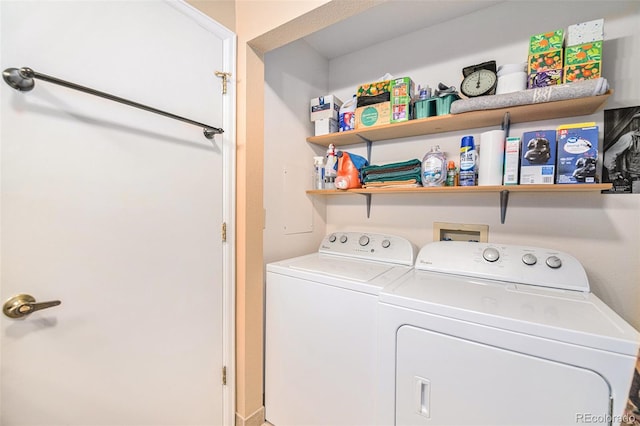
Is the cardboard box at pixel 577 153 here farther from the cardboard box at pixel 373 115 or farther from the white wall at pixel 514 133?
the cardboard box at pixel 373 115

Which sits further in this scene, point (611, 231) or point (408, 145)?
point (408, 145)

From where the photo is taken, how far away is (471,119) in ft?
4.89

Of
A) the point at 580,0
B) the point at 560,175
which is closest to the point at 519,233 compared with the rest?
the point at 560,175

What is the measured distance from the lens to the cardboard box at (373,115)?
170cm

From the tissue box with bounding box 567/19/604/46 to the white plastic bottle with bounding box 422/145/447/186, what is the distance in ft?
2.43

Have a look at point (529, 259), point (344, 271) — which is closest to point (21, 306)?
point (344, 271)

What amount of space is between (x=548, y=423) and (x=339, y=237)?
136 centimetres

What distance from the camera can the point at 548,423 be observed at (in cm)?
84

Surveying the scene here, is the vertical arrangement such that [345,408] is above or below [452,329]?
below

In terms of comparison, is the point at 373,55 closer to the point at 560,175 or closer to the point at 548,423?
the point at 560,175

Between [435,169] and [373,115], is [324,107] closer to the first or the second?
[373,115]

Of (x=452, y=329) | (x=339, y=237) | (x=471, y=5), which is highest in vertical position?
(x=471, y=5)

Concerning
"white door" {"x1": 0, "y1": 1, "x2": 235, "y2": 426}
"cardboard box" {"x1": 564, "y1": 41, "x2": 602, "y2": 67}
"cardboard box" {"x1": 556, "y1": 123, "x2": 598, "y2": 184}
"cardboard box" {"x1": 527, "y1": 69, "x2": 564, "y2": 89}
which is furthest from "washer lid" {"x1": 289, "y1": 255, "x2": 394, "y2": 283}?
"cardboard box" {"x1": 564, "y1": 41, "x2": 602, "y2": 67}

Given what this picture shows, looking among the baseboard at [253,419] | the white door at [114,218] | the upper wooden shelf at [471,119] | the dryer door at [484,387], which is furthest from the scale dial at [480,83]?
the baseboard at [253,419]
